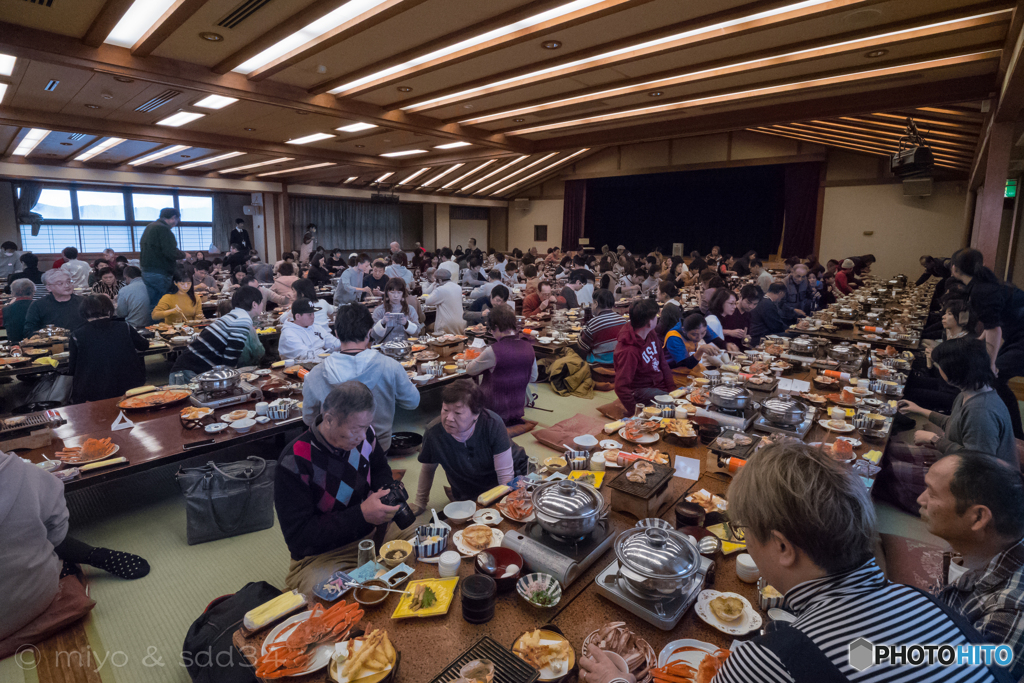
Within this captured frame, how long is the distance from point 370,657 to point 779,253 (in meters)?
16.5

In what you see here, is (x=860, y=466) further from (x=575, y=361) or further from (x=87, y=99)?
(x=87, y=99)

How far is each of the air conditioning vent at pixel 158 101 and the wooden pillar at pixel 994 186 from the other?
896cm

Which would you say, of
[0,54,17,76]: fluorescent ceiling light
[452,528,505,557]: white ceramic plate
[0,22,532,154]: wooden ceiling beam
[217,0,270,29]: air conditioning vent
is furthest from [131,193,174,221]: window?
[452,528,505,557]: white ceramic plate

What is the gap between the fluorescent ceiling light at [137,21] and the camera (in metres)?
3.90

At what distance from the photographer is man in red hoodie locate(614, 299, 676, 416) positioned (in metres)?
4.10

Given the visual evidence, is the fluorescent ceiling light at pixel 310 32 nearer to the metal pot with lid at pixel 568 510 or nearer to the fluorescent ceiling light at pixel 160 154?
the metal pot with lid at pixel 568 510

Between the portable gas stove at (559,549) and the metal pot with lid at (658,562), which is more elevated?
the metal pot with lid at (658,562)

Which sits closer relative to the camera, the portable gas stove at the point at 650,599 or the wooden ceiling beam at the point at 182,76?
the portable gas stove at the point at 650,599

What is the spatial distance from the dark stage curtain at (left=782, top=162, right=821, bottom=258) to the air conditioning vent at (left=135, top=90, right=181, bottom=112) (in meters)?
14.5

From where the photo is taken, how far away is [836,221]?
13766mm

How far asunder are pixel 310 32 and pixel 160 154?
25.4 ft

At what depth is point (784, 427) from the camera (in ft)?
9.28

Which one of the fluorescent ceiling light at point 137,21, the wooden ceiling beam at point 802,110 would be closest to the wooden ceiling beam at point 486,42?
the fluorescent ceiling light at point 137,21

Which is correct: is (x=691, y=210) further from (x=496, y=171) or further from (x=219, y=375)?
(x=219, y=375)
